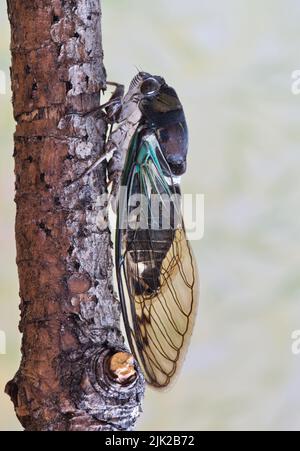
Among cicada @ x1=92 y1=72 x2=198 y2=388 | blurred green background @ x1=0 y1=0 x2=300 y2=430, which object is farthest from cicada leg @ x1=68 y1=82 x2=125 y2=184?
blurred green background @ x1=0 y1=0 x2=300 y2=430

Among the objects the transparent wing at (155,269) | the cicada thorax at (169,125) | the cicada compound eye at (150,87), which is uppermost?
the cicada compound eye at (150,87)

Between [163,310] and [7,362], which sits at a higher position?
[163,310]

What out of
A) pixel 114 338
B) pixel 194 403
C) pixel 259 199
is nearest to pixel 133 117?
pixel 114 338

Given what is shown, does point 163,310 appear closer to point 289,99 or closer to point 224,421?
point 224,421

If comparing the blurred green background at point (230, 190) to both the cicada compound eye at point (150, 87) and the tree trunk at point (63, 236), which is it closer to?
the cicada compound eye at point (150, 87)

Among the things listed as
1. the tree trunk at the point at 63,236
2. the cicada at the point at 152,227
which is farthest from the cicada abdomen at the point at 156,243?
the tree trunk at the point at 63,236
